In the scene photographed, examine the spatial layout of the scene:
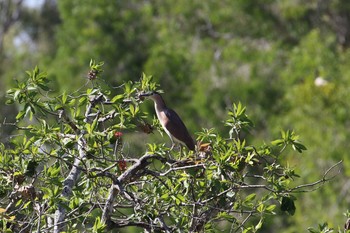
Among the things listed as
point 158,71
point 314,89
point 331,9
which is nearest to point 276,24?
point 331,9

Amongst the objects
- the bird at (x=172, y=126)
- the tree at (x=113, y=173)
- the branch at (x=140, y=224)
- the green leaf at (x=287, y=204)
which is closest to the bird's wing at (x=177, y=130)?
the bird at (x=172, y=126)

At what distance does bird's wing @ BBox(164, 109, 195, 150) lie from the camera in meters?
8.00

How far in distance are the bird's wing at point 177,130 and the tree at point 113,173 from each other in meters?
1.33

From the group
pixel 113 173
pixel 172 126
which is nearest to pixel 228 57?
pixel 172 126

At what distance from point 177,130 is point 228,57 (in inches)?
684

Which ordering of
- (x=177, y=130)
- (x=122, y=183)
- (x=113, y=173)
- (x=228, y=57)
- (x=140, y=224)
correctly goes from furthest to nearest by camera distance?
(x=228, y=57) → (x=177, y=130) → (x=113, y=173) → (x=140, y=224) → (x=122, y=183)

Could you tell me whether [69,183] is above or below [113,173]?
below

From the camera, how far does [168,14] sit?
90.7 ft

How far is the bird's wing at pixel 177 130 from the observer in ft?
26.2

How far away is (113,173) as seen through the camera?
668 cm

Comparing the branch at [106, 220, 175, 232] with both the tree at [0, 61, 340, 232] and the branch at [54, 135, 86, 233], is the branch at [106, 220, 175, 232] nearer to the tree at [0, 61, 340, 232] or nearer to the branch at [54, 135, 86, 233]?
the tree at [0, 61, 340, 232]

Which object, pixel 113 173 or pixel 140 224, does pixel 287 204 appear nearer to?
pixel 140 224

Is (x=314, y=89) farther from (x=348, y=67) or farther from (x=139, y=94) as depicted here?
(x=139, y=94)

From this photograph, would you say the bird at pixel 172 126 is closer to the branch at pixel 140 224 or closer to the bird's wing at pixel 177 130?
the bird's wing at pixel 177 130
